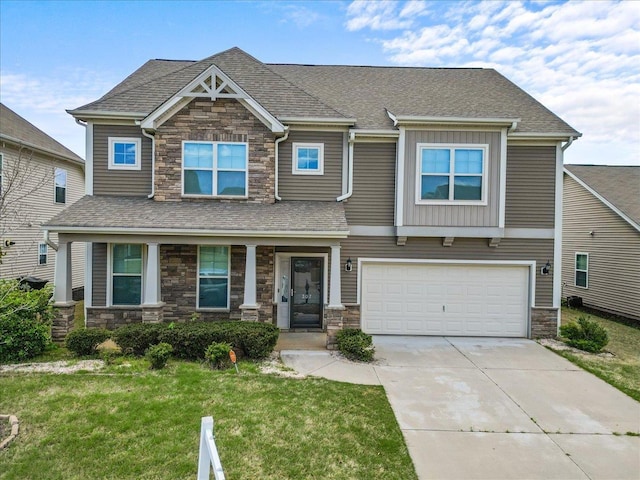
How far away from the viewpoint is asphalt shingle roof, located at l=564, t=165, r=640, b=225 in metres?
12.9

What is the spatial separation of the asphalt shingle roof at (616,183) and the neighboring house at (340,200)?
4.95m

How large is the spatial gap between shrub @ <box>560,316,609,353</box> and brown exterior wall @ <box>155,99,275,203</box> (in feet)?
30.0

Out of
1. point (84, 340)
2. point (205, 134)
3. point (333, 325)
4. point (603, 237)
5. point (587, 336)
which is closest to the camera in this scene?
point (84, 340)

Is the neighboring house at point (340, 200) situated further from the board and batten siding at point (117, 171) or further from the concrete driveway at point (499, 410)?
the concrete driveway at point (499, 410)

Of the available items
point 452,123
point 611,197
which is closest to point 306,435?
point 452,123

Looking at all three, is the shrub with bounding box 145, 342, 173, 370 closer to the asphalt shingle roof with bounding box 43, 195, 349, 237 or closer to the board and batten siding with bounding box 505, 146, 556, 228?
the asphalt shingle roof with bounding box 43, 195, 349, 237

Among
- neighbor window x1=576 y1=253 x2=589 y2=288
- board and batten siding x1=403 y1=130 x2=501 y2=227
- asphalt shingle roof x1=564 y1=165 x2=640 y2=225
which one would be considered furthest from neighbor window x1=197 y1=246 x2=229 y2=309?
neighbor window x1=576 y1=253 x2=589 y2=288

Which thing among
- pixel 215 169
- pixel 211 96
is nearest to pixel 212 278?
pixel 215 169

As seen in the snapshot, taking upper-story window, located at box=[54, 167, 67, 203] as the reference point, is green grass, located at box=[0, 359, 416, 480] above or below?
below

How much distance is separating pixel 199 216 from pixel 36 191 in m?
9.67

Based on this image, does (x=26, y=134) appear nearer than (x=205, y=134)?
No

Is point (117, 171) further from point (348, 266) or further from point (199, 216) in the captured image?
point (348, 266)

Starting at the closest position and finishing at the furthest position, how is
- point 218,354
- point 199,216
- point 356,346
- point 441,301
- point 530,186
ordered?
point 218,354
point 356,346
point 199,216
point 530,186
point 441,301

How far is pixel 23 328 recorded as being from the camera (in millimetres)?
7590
